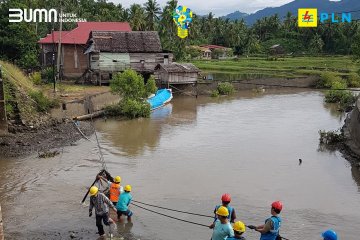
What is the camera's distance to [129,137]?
2364 centimetres

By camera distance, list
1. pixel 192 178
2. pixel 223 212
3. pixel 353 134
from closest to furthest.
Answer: pixel 223 212
pixel 192 178
pixel 353 134

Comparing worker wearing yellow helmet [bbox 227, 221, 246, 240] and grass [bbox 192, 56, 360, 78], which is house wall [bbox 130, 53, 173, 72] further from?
worker wearing yellow helmet [bbox 227, 221, 246, 240]

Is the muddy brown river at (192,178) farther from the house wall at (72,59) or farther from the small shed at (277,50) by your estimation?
the small shed at (277,50)

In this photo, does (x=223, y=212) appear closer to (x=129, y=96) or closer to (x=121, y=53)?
(x=129, y=96)

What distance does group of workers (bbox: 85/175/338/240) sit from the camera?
7.23 meters

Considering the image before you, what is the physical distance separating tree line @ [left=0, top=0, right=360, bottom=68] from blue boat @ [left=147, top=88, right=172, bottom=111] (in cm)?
1549

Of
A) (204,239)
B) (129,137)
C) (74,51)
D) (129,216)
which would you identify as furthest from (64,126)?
(74,51)

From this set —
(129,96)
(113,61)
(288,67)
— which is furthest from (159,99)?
(288,67)

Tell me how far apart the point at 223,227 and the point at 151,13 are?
54918mm

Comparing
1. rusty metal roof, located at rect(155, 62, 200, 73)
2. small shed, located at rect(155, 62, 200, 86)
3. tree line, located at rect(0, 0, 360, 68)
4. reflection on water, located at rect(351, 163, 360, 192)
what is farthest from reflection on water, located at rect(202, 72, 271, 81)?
reflection on water, located at rect(351, 163, 360, 192)

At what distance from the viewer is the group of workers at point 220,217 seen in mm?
7227

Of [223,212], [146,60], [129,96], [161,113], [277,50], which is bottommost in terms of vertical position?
[161,113]

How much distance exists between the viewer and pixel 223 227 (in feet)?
25.1

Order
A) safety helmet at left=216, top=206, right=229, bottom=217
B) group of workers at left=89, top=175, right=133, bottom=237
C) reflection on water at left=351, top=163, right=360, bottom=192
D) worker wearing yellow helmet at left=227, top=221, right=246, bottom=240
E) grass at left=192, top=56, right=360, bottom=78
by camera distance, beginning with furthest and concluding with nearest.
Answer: grass at left=192, top=56, right=360, bottom=78 → reflection on water at left=351, top=163, right=360, bottom=192 → group of workers at left=89, top=175, right=133, bottom=237 → safety helmet at left=216, top=206, right=229, bottom=217 → worker wearing yellow helmet at left=227, top=221, right=246, bottom=240
